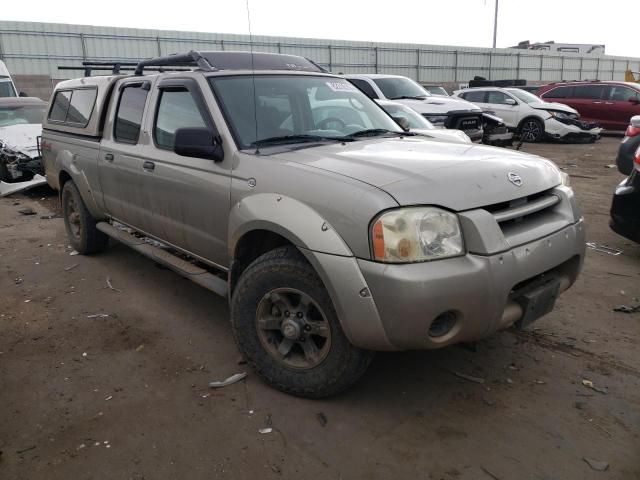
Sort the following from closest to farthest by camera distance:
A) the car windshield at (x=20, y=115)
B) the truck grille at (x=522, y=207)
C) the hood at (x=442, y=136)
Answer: the truck grille at (x=522, y=207) → the hood at (x=442, y=136) → the car windshield at (x=20, y=115)

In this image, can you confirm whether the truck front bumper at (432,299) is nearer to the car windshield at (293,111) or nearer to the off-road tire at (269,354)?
the off-road tire at (269,354)

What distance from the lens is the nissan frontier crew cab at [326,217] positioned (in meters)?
2.44

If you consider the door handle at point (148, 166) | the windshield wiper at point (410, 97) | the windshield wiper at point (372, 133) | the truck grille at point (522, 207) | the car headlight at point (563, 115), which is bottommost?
Answer: the car headlight at point (563, 115)

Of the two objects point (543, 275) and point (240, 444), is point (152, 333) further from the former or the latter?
point (543, 275)

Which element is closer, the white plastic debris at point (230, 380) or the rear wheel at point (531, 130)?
the white plastic debris at point (230, 380)

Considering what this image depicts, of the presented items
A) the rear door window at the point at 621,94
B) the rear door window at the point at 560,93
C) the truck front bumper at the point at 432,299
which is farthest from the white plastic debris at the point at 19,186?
the rear door window at the point at 621,94

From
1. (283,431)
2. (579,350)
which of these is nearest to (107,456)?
(283,431)

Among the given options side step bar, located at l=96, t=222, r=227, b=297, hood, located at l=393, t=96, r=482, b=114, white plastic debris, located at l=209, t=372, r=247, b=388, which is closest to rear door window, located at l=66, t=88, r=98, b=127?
side step bar, located at l=96, t=222, r=227, b=297

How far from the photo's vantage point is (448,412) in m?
2.85

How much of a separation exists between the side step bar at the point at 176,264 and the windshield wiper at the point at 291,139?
37.1 inches

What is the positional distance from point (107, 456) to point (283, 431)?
2.79 ft

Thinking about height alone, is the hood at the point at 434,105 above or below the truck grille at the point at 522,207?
above

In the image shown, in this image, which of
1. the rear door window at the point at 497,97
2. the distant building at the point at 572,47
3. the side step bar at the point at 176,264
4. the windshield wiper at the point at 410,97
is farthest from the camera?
the distant building at the point at 572,47

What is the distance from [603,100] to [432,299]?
55.0 feet
